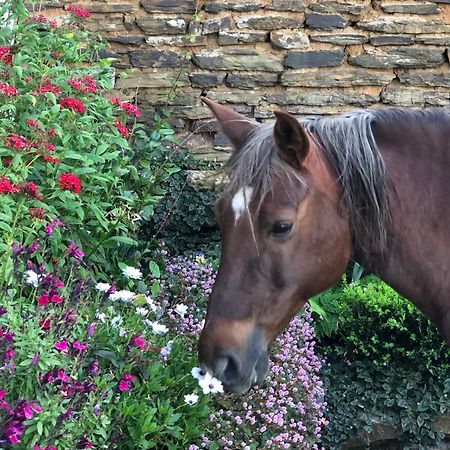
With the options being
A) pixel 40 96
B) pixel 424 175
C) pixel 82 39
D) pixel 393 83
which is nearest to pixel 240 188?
pixel 424 175

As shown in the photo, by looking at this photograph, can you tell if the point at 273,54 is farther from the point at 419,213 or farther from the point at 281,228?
the point at 281,228

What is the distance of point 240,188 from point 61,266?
1.36m

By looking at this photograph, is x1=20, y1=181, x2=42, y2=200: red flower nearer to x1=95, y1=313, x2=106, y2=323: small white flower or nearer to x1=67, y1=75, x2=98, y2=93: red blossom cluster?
x1=95, y1=313, x2=106, y2=323: small white flower

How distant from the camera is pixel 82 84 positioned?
3572 millimetres

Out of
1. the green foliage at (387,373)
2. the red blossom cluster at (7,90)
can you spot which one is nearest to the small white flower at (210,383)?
the red blossom cluster at (7,90)

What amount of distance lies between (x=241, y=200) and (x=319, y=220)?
23 cm

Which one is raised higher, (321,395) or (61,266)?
(61,266)

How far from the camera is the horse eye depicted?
2100 mm

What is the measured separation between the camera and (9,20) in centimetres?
368

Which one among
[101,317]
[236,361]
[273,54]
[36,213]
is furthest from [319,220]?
[273,54]

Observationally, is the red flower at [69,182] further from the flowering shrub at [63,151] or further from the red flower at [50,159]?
the red flower at [50,159]

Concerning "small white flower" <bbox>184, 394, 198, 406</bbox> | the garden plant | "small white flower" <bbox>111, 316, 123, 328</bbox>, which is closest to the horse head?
the garden plant

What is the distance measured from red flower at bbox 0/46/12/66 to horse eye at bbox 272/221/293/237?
1.75 metres

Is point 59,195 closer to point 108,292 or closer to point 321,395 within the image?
point 108,292
